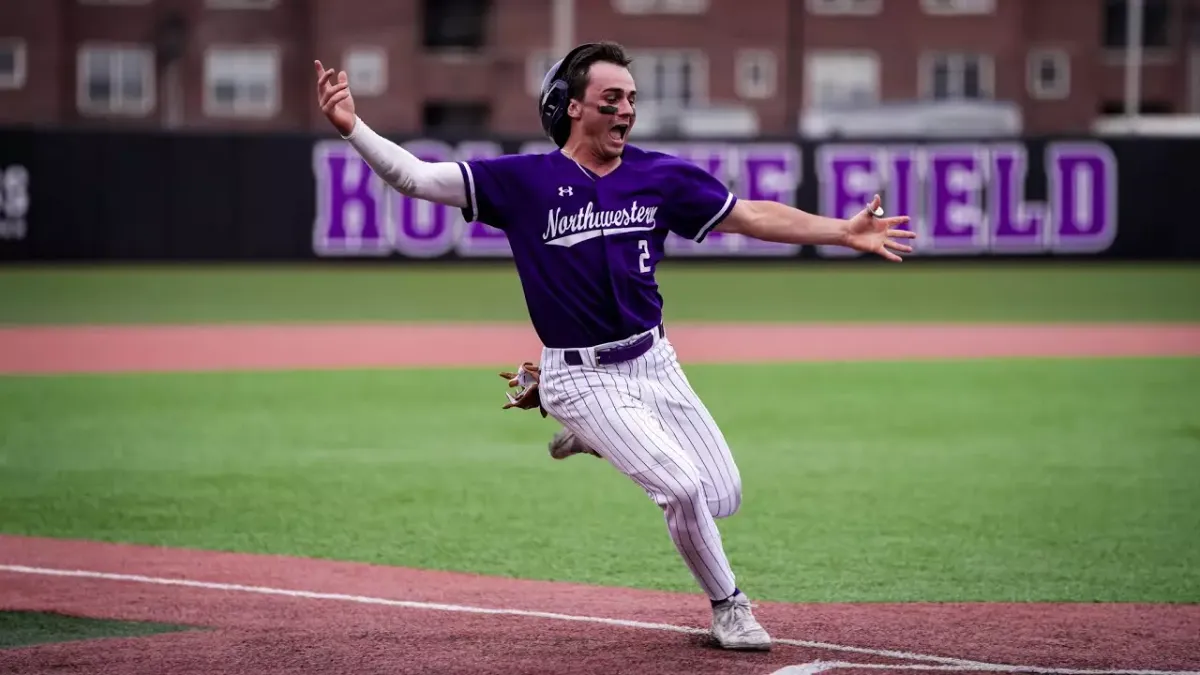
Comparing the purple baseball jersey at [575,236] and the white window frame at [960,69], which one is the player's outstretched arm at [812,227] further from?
the white window frame at [960,69]

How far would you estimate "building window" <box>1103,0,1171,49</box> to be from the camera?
5522cm

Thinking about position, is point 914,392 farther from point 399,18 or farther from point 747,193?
point 399,18

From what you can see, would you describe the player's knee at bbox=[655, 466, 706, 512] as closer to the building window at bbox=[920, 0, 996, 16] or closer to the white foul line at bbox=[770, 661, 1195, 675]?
the white foul line at bbox=[770, 661, 1195, 675]

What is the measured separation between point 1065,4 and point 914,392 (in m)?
42.1

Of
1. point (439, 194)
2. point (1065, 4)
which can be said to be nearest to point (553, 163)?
point (439, 194)

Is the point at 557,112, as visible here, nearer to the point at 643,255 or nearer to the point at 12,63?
the point at 643,255

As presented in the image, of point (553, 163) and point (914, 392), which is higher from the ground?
point (553, 163)

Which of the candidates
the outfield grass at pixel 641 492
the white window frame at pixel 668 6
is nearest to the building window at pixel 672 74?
the white window frame at pixel 668 6

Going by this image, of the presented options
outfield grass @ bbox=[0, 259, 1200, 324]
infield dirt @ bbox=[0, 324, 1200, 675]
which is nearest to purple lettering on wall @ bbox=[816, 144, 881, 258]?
outfield grass @ bbox=[0, 259, 1200, 324]

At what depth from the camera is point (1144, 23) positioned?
184 feet

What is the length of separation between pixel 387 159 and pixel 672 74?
48233 mm

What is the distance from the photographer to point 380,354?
682 inches

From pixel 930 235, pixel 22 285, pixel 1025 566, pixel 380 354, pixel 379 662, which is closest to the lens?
pixel 379 662

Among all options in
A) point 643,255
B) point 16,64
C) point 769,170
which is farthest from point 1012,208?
point 16,64
